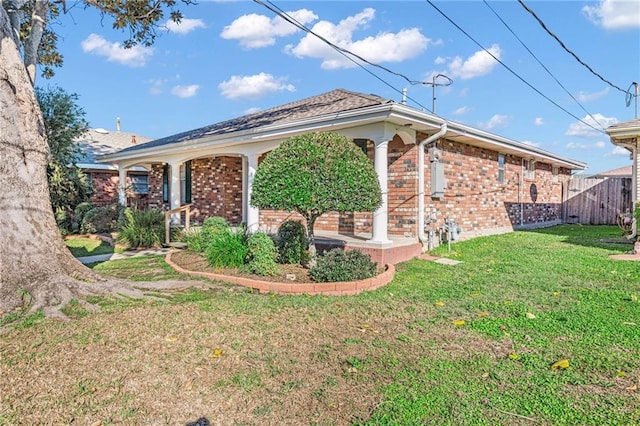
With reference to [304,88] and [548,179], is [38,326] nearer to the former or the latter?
[304,88]

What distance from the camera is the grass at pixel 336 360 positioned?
254cm

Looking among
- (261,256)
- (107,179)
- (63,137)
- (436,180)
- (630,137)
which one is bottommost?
(261,256)

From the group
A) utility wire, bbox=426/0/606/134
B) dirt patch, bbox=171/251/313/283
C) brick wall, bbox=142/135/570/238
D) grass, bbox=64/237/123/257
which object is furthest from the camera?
grass, bbox=64/237/123/257

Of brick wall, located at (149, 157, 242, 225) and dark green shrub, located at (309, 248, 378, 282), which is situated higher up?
brick wall, located at (149, 157, 242, 225)

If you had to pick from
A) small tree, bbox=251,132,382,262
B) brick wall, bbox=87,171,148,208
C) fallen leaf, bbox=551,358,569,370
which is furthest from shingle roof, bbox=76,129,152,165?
fallen leaf, bbox=551,358,569,370

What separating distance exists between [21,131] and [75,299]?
2.18 m

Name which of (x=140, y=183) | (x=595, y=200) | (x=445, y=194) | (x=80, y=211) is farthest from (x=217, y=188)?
(x=595, y=200)

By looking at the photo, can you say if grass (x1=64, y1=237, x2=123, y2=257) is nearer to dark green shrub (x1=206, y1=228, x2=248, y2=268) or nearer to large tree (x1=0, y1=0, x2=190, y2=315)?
dark green shrub (x1=206, y1=228, x2=248, y2=268)

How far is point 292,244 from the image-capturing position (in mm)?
7266

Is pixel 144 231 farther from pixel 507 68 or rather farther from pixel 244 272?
pixel 507 68

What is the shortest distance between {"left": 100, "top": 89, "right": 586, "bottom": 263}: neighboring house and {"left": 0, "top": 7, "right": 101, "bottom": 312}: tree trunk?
16.1 feet

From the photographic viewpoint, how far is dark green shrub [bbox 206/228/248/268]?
684cm

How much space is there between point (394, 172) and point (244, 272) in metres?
4.25

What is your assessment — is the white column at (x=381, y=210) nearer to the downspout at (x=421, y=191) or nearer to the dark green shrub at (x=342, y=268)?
the downspout at (x=421, y=191)
